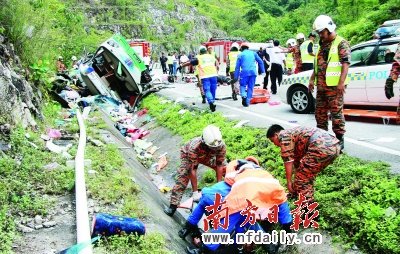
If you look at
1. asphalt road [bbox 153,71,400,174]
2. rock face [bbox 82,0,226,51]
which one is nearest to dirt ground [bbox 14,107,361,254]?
asphalt road [bbox 153,71,400,174]

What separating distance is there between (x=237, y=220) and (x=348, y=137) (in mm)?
3592

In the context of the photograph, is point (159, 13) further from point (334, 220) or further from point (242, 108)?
point (334, 220)

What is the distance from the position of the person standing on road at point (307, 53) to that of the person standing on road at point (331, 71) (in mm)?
5071

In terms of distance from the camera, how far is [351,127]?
8008 mm

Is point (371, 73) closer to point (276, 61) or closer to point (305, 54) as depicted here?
point (305, 54)

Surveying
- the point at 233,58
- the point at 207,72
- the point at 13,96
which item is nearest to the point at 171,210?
the point at 13,96

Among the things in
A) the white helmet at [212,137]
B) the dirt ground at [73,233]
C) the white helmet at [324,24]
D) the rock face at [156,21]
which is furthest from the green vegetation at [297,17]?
the dirt ground at [73,233]

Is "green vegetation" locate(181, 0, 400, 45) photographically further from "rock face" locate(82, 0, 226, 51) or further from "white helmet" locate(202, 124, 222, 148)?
"white helmet" locate(202, 124, 222, 148)

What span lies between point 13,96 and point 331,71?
510 cm

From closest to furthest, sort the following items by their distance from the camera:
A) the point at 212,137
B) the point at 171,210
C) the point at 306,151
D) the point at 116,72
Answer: the point at 306,151 → the point at 212,137 → the point at 171,210 → the point at 116,72

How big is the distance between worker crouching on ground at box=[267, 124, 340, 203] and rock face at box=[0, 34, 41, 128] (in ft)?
13.5

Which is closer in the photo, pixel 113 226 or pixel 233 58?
pixel 113 226

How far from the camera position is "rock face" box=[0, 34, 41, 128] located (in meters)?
6.89

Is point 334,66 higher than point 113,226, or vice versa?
point 334,66
